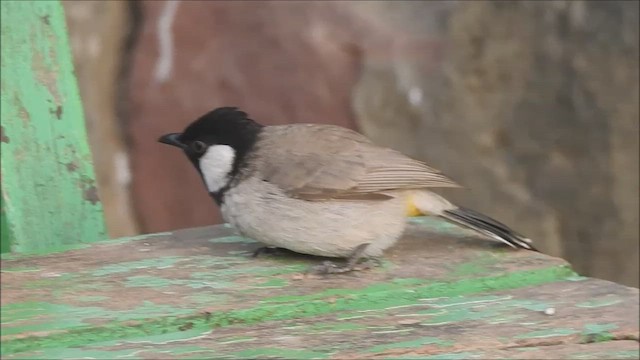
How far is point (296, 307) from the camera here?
4.66 ft

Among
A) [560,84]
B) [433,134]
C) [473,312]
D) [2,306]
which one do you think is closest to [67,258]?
[2,306]

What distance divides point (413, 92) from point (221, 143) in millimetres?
1061

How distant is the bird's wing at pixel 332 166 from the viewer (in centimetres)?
176

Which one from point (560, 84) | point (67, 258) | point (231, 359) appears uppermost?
point (560, 84)

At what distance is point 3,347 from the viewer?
1.18m

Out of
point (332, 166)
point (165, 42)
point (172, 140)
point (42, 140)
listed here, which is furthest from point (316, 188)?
point (165, 42)

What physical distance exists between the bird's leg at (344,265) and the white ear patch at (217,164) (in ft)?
0.98

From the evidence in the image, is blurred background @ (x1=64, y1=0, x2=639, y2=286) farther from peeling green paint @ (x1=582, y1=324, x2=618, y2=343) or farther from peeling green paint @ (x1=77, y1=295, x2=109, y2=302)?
peeling green paint @ (x1=582, y1=324, x2=618, y2=343)

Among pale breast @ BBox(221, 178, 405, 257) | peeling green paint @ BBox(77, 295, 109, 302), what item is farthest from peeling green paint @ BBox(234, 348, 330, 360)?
pale breast @ BBox(221, 178, 405, 257)

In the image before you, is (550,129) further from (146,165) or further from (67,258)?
(67,258)

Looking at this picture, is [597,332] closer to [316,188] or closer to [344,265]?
[344,265]

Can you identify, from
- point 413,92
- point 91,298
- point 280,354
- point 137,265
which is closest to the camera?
point 280,354

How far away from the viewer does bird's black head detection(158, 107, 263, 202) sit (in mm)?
1859

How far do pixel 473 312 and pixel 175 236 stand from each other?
66 cm
